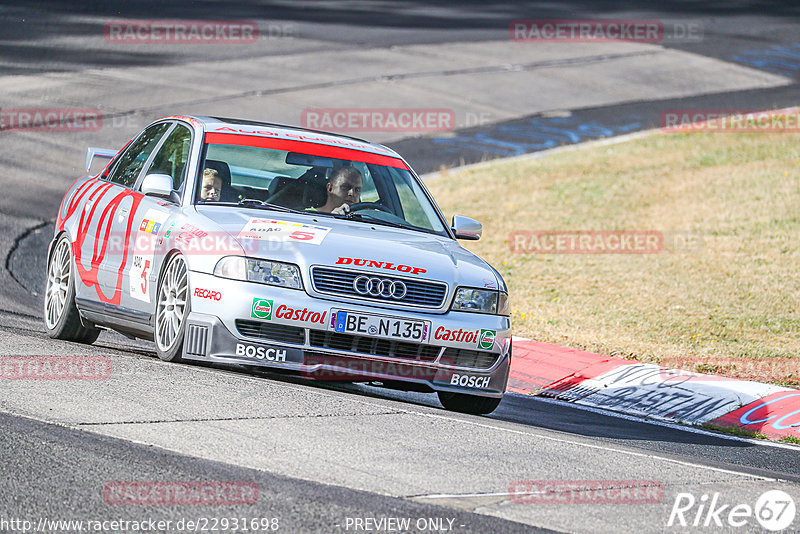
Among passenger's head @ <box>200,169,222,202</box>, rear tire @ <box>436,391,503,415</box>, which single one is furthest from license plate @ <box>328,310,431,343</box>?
passenger's head @ <box>200,169,222,202</box>

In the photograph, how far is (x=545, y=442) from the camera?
266 inches

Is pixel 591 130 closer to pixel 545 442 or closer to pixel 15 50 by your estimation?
pixel 15 50

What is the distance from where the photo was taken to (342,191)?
8586 mm

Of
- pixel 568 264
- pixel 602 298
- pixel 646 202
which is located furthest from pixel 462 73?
pixel 602 298

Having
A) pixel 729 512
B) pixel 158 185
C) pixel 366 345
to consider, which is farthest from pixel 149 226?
pixel 729 512

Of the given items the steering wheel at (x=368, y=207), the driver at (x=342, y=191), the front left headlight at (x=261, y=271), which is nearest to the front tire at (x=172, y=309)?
the front left headlight at (x=261, y=271)

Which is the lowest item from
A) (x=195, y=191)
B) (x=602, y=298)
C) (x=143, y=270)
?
(x=602, y=298)

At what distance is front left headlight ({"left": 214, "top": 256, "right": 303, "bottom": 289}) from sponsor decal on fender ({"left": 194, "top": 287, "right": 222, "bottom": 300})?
4.3 inches

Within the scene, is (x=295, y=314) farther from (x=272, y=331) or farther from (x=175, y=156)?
(x=175, y=156)

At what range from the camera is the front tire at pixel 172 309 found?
7562mm

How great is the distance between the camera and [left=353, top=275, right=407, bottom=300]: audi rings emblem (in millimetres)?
7422

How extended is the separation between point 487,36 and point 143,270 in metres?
24.6

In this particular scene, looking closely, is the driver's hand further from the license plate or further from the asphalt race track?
the license plate

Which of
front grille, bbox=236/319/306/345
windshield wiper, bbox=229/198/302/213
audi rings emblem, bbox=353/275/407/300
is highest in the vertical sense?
windshield wiper, bbox=229/198/302/213
